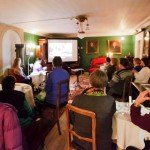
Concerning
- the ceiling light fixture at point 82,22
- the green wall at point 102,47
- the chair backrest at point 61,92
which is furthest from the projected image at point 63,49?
the chair backrest at point 61,92

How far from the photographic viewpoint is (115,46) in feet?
35.8

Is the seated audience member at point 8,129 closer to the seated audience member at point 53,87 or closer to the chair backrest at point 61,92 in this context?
the chair backrest at point 61,92

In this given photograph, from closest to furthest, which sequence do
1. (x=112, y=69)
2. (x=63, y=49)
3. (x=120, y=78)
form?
(x=120, y=78), (x=112, y=69), (x=63, y=49)

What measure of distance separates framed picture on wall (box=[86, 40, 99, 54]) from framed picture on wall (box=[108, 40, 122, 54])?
2.29 feet

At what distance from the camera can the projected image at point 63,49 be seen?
9.73 metres

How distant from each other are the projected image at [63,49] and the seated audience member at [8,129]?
841 centimetres

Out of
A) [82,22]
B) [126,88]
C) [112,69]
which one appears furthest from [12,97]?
[82,22]

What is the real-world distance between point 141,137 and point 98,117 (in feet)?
1.62

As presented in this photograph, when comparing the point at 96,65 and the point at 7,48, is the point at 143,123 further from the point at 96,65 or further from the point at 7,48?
the point at 96,65

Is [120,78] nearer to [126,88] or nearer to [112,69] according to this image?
[126,88]

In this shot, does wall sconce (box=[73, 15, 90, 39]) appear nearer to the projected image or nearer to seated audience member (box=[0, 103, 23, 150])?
the projected image

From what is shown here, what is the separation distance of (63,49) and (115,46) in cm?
282

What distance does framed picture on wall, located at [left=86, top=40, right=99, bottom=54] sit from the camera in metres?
11.2

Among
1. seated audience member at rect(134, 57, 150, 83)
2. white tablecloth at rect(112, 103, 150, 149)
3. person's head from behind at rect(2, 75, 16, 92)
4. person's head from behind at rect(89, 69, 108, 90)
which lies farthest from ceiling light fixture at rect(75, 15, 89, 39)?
white tablecloth at rect(112, 103, 150, 149)
